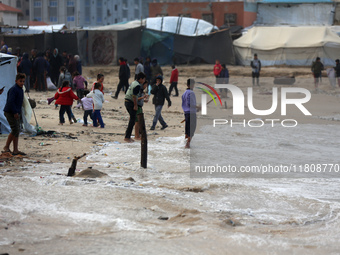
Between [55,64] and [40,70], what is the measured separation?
5.58ft

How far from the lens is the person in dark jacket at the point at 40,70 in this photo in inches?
779

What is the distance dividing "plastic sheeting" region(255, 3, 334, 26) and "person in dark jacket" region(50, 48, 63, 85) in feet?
69.3

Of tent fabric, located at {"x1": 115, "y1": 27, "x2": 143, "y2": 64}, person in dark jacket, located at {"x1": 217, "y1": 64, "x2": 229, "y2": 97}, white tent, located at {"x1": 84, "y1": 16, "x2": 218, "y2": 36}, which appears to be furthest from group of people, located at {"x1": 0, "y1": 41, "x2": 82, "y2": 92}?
white tent, located at {"x1": 84, "y1": 16, "x2": 218, "y2": 36}

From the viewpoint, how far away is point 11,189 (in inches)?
295

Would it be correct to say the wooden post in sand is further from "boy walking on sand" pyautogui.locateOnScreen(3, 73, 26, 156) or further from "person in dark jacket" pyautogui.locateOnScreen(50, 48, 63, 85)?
"person in dark jacket" pyautogui.locateOnScreen(50, 48, 63, 85)

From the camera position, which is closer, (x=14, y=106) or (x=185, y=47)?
(x=14, y=106)

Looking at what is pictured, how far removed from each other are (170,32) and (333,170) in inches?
855

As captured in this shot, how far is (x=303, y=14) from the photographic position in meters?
38.2

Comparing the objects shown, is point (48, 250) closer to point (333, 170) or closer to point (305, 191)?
point (305, 191)

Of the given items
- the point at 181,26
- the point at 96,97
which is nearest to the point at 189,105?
the point at 96,97

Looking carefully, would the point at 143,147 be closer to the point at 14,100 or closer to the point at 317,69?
the point at 14,100

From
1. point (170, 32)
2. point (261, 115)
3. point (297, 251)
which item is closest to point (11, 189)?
point (297, 251)

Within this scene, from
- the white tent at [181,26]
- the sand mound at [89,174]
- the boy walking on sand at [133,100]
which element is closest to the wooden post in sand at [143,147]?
the sand mound at [89,174]

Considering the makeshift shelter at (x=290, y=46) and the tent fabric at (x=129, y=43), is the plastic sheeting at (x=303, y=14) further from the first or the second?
the tent fabric at (x=129, y=43)
